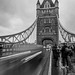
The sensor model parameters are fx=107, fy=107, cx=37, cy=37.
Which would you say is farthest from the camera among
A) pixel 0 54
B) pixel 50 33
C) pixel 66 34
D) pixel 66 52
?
pixel 66 34

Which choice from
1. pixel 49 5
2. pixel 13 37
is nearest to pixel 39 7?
pixel 49 5

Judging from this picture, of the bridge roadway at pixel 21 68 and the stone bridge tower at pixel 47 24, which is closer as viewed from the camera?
the bridge roadway at pixel 21 68

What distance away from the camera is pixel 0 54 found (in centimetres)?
596

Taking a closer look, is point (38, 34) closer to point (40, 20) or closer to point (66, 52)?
point (40, 20)

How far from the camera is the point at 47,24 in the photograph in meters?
30.8

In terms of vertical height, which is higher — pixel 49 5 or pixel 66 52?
pixel 49 5

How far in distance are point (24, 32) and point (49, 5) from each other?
11742 millimetres

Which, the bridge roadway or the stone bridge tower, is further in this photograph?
the stone bridge tower

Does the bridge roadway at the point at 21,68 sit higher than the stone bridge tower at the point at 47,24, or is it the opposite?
the stone bridge tower at the point at 47,24

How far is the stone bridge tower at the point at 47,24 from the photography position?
2941cm

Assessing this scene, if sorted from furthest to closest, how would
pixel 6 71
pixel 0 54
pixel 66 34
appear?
1. pixel 66 34
2. pixel 0 54
3. pixel 6 71

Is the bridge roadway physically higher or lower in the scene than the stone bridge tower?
lower

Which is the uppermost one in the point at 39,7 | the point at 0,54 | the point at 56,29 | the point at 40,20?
the point at 39,7

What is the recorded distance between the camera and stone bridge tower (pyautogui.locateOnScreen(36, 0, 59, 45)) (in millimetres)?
29406
